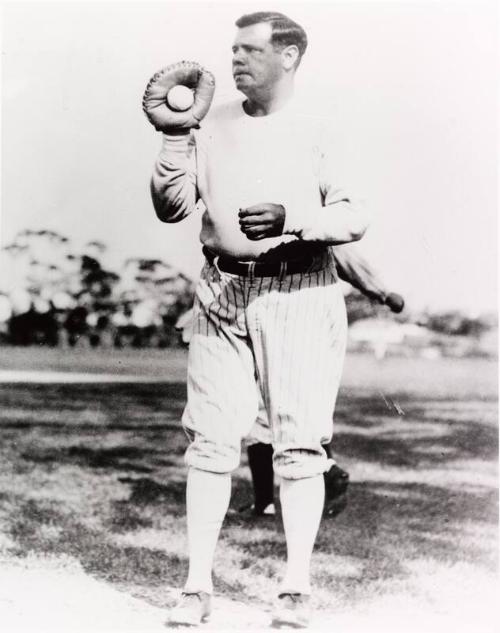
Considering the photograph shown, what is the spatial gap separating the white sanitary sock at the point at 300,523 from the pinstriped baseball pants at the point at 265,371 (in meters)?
0.04

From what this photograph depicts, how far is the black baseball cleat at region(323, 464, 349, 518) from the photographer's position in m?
4.20

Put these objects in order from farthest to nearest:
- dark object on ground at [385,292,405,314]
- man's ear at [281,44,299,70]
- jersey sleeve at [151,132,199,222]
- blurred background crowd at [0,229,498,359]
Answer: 1. blurred background crowd at [0,229,498,359]
2. dark object on ground at [385,292,405,314]
3. man's ear at [281,44,299,70]
4. jersey sleeve at [151,132,199,222]

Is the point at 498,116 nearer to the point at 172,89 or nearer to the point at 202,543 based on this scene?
the point at 172,89

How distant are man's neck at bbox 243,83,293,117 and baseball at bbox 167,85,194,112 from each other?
9.7 inches

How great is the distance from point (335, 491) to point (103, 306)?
54.2 inches

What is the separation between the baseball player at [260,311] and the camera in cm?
312

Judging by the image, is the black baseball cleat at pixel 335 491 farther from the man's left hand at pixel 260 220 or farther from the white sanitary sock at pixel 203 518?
the man's left hand at pixel 260 220

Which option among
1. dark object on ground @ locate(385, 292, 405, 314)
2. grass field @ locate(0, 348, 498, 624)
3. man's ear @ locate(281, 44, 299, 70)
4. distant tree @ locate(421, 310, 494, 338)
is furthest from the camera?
distant tree @ locate(421, 310, 494, 338)

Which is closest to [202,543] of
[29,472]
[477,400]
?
A: [29,472]

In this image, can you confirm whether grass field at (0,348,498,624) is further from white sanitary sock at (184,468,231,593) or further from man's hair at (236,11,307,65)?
man's hair at (236,11,307,65)

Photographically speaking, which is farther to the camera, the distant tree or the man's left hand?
the distant tree

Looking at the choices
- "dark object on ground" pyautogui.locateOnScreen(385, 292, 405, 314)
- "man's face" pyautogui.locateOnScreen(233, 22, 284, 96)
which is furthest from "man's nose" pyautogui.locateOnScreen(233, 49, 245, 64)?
"dark object on ground" pyautogui.locateOnScreen(385, 292, 405, 314)

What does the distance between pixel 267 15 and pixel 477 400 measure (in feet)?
10.5

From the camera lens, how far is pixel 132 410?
5441mm
